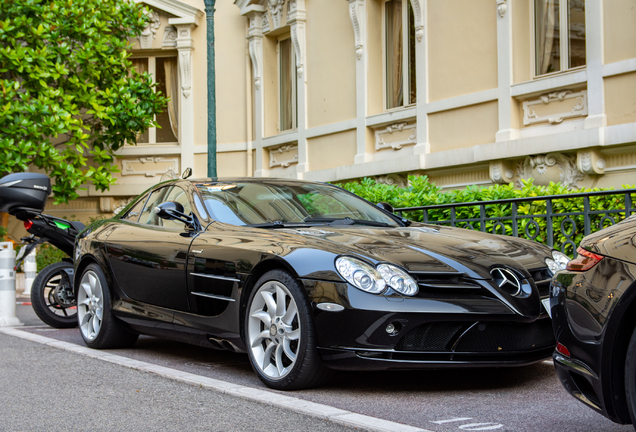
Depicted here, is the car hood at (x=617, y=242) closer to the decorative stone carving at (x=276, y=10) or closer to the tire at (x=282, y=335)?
the tire at (x=282, y=335)

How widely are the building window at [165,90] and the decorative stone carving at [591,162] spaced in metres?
11.2

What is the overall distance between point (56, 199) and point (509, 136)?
10.0m

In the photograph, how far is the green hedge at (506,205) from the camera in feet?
25.8

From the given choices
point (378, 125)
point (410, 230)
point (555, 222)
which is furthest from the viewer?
point (378, 125)

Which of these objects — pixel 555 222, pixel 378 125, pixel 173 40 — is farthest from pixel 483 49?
pixel 173 40

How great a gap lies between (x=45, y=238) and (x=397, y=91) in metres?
7.59

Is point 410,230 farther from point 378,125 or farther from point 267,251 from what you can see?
point 378,125

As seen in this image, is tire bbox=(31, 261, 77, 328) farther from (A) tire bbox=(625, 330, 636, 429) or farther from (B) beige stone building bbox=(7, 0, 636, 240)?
(A) tire bbox=(625, 330, 636, 429)

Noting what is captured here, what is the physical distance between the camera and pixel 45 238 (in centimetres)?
903

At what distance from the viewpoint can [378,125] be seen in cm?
1448

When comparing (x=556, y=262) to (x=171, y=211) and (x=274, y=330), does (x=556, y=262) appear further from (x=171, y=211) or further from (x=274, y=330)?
(x=171, y=211)

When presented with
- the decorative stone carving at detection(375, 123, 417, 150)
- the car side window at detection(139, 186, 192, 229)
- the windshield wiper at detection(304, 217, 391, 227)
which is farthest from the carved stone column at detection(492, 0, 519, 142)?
the car side window at detection(139, 186, 192, 229)

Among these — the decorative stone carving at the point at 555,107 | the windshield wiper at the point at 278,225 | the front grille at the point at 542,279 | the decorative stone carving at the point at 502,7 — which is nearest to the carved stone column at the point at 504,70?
the decorative stone carving at the point at 502,7

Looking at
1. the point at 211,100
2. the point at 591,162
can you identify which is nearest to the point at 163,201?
the point at 591,162
